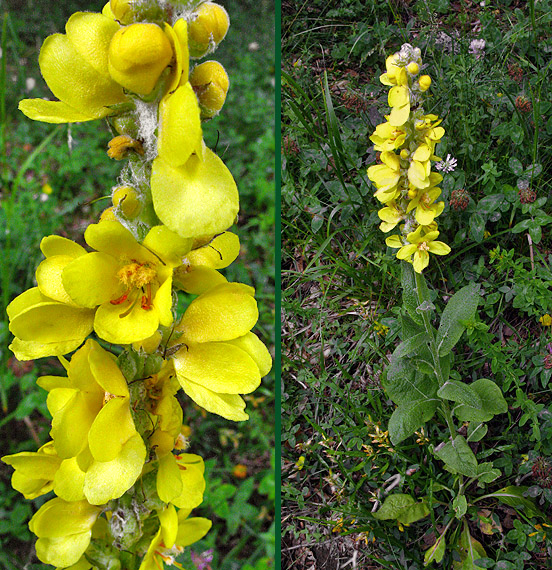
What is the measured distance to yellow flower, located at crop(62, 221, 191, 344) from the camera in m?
0.86

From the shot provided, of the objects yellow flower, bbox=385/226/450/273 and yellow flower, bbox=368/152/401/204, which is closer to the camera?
yellow flower, bbox=368/152/401/204

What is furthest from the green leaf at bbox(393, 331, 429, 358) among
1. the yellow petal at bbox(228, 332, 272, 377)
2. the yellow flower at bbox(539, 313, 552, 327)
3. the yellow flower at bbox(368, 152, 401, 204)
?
the yellow petal at bbox(228, 332, 272, 377)

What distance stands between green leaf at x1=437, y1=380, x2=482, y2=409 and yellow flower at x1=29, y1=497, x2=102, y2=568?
50.7 inches

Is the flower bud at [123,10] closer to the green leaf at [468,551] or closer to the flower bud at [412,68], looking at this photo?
the flower bud at [412,68]

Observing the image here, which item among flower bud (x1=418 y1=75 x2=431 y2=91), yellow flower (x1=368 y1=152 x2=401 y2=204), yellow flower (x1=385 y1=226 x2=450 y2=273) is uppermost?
flower bud (x1=418 y1=75 x2=431 y2=91)

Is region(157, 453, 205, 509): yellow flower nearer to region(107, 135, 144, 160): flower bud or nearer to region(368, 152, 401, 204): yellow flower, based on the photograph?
region(107, 135, 144, 160): flower bud

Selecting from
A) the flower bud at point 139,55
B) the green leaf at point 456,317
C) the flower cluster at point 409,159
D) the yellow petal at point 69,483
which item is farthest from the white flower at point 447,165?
the yellow petal at point 69,483

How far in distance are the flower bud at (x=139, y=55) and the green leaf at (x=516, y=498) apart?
2094 millimetres

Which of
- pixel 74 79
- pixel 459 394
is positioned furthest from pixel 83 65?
pixel 459 394

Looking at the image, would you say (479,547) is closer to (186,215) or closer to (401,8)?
(186,215)

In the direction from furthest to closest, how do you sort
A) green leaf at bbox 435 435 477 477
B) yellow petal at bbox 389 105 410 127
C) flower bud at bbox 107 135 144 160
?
1. green leaf at bbox 435 435 477 477
2. yellow petal at bbox 389 105 410 127
3. flower bud at bbox 107 135 144 160

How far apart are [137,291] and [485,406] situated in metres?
1.67

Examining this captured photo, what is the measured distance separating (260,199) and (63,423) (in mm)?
2200

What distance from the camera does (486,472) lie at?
7.31 ft
